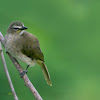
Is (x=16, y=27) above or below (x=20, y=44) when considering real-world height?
above

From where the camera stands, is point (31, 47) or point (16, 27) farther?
point (31, 47)

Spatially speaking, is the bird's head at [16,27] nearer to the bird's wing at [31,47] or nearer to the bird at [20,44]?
the bird at [20,44]

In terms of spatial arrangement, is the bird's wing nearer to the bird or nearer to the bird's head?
the bird

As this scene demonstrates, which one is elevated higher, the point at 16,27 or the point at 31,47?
the point at 16,27

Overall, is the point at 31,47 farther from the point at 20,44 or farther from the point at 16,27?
the point at 16,27

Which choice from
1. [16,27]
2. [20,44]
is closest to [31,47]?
[20,44]

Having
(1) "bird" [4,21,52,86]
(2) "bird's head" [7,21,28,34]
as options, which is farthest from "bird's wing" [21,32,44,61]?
(2) "bird's head" [7,21,28,34]

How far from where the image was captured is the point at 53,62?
25.7ft

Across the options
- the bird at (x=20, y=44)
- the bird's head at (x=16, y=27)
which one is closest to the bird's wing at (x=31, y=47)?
the bird at (x=20, y=44)

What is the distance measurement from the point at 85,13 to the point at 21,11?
1559mm

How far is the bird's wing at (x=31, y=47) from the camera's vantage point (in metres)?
5.54

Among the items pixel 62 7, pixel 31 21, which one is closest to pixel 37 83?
pixel 31 21

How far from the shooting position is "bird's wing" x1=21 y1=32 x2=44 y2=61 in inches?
218

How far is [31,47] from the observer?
5.58 metres
